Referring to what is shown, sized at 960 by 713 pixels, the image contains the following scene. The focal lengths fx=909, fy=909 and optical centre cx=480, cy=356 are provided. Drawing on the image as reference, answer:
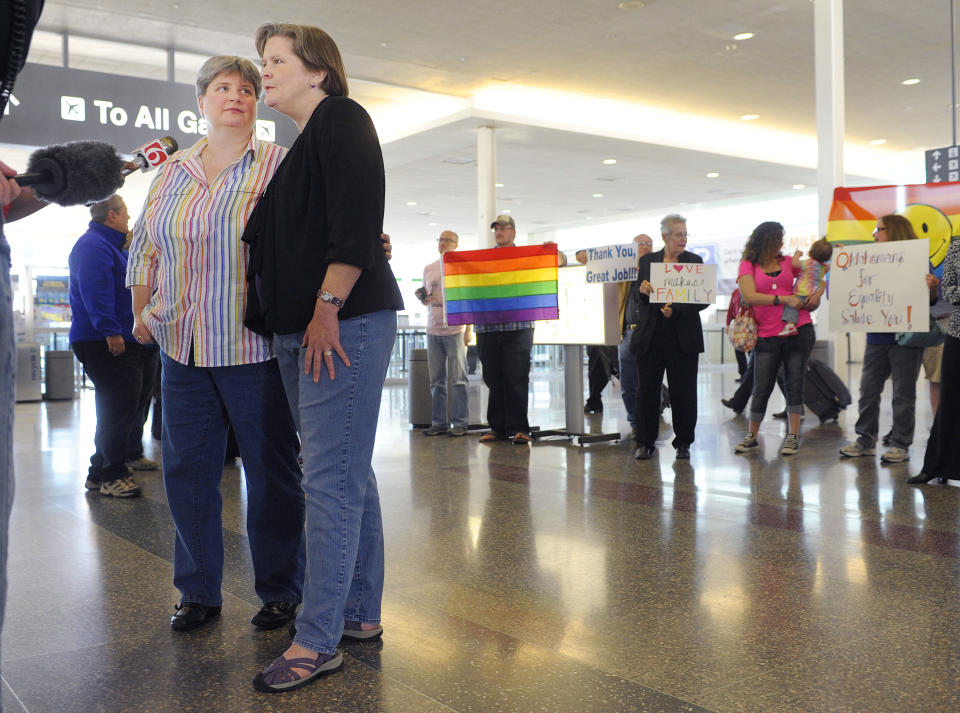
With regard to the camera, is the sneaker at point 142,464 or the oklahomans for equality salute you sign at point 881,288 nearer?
the oklahomans for equality salute you sign at point 881,288

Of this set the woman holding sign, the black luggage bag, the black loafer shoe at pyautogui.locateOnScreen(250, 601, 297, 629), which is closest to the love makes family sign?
the woman holding sign

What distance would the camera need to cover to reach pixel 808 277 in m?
6.43

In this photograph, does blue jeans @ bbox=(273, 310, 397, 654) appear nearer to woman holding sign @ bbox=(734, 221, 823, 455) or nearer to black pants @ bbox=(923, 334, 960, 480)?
black pants @ bbox=(923, 334, 960, 480)

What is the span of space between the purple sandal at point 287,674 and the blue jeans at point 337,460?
0.04 m

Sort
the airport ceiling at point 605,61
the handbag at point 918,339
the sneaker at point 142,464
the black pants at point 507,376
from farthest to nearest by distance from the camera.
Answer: the airport ceiling at point 605,61 → the black pants at point 507,376 → the sneaker at point 142,464 → the handbag at point 918,339

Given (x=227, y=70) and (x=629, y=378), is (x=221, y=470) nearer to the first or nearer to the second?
(x=227, y=70)

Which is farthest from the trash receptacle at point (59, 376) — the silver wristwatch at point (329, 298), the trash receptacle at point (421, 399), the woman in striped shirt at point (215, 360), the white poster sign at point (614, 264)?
the silver wristwatch at point (329, 298)

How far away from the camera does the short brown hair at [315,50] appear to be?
235 centimetres

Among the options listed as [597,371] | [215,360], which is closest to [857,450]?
[597,371]

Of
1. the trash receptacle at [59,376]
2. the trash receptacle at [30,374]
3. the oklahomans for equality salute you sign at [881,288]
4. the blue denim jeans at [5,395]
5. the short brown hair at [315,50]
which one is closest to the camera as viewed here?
the blue denim jeans at [5,395]

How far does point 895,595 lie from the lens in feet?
9.84

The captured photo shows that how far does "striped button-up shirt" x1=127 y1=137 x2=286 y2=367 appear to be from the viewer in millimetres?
2621

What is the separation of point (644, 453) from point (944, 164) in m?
7.06

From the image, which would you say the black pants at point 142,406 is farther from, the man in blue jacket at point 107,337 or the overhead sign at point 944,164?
the overhead sign at point 944,164
